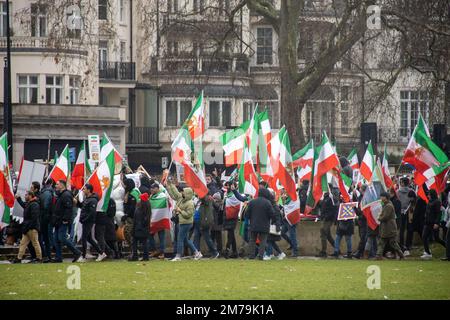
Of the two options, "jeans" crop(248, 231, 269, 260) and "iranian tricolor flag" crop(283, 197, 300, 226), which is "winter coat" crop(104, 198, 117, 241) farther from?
"iranian tricolor flag" crop(283, 197, 300, 226)

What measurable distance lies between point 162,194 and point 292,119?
10.3 metres

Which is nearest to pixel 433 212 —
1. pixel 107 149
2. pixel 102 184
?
pixel 102 184

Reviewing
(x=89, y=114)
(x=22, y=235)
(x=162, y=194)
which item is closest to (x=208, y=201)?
(x=162, y=194)

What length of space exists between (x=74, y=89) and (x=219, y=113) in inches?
461

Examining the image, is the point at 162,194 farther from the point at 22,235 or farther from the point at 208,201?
the point at 22,235

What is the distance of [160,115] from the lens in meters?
78.8

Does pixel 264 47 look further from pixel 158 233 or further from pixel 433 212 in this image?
pixel 433 212

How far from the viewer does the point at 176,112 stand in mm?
79062

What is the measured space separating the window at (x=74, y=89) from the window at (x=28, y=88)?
1796 millimetres

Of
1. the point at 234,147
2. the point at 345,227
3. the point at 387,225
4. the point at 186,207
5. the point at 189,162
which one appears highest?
the point at 234,147

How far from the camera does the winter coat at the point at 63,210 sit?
103 ft

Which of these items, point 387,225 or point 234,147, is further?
point 234,147

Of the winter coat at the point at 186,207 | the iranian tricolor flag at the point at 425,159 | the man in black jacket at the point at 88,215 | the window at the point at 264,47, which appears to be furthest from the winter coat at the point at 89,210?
the window at the point at 264,47
